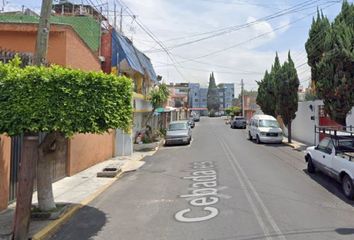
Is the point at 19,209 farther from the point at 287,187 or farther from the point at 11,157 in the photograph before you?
the point at 287,187

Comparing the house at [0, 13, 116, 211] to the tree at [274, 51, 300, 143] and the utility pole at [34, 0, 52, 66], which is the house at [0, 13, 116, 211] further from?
the tree at [274, 51, 300, 143]

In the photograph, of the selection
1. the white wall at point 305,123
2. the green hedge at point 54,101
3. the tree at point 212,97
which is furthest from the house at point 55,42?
the tree at point 212,97

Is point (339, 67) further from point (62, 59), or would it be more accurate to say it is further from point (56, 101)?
point (56, 101)

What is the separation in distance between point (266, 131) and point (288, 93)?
10.5ft

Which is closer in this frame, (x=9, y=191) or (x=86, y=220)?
(x=86, y=220)

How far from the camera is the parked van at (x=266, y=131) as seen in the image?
28.3m

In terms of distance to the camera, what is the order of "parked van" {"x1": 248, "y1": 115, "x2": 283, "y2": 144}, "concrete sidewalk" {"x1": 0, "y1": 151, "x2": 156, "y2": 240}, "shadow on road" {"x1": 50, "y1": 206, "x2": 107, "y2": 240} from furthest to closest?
"parked van" {"x1": 248, "y1": 115, "x2": 283, "y2": 144}
"concrete sidewalk" {"x1": 0, "y1": 151, "x2": 156, "y2": 240}
"shadow on road" {"x1": 50, "y1": 206, "x2": 107, "y2": 240}

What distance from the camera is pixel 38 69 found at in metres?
7.64

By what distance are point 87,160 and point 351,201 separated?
34.7 feet

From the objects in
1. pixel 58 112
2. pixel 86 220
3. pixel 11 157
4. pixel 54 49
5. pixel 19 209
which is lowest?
pixel 86 220

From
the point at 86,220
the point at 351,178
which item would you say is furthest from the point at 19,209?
the point at 351,178

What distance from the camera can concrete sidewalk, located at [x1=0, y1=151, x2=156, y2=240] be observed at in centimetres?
782

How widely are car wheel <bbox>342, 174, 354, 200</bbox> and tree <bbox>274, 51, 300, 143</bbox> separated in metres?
17.8

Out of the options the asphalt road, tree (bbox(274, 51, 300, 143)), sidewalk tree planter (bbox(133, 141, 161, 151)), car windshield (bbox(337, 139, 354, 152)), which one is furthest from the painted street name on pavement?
tree (bbox(274, 51, 300, 143))
